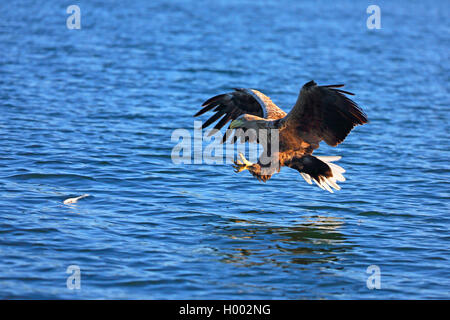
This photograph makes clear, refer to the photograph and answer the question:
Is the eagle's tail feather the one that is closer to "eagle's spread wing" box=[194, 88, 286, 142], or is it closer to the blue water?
the blue water

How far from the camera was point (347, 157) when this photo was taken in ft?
39.9

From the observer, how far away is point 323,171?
29.0 feet

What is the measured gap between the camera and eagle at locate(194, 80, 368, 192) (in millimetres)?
8195

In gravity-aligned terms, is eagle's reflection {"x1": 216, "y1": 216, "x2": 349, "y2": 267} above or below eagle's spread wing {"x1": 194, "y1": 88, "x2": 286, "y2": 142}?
below

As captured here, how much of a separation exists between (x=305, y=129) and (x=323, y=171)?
2.11ft
